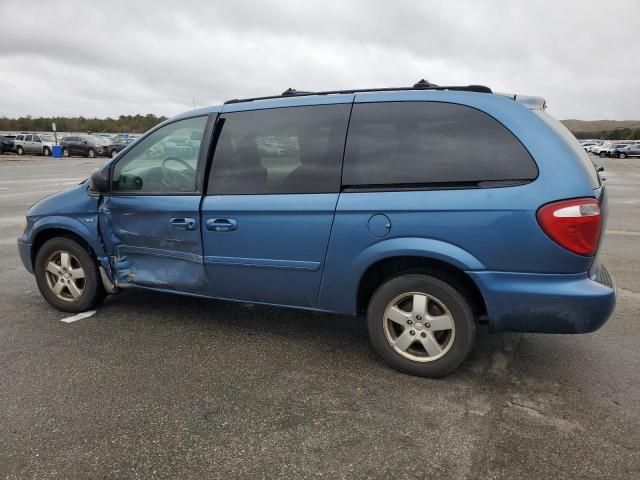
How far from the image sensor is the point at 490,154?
120 inches

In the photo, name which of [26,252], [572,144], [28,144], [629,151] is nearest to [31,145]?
[28,144]

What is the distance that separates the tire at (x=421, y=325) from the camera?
318 cm

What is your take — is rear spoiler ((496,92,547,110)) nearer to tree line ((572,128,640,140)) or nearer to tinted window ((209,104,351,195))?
tinted window ((209,104,351,195))

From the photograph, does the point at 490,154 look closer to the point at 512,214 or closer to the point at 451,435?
the point at 512,214

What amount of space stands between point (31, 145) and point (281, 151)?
43.5m

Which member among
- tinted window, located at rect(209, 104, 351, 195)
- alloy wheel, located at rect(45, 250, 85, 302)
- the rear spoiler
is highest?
the rear spoiler

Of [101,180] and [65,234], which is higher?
[101,180]

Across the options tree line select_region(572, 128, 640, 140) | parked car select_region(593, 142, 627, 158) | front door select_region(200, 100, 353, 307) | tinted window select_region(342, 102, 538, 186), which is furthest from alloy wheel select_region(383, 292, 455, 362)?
tree line select_region(572, 128, 640, 140)

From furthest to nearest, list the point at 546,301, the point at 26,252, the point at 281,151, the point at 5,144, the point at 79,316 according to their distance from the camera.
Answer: the point at 5,144, the point at 26,252, the point at 79,316, the point at 281,151, the point at 546,301

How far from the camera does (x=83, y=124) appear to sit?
90.9 m

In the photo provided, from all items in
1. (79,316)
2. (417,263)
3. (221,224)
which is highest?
(221,224)

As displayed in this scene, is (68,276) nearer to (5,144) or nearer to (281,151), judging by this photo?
(281,151)

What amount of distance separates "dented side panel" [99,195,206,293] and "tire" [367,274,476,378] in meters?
1.45

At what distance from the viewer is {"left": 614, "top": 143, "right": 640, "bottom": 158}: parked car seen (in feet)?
168
